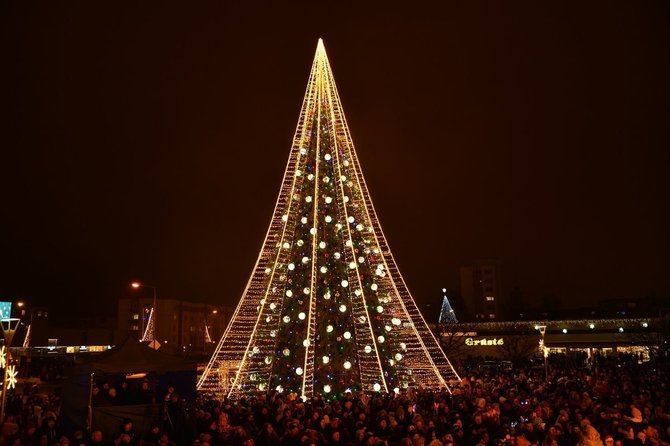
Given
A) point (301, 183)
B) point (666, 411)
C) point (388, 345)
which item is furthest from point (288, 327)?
point (666, 411)

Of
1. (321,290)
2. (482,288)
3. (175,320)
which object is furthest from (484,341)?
(482,288)

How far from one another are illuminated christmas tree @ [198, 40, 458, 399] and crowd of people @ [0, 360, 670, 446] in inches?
102

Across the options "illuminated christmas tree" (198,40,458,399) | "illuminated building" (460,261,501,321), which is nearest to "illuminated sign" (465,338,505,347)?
"illuminated christmas tree" (198,40,458,399)

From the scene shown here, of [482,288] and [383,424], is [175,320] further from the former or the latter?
[383,424]

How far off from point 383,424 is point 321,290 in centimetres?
707

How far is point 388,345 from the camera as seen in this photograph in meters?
19.4

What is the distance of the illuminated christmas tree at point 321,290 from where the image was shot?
18578mm

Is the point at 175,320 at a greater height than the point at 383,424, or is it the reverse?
the point at 175,320

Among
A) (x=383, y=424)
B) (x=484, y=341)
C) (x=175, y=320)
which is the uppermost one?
(x=175, y=320)

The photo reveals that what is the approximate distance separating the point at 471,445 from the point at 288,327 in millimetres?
8205

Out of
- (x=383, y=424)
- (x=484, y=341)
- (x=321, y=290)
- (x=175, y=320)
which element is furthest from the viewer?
(x=175, y=320)

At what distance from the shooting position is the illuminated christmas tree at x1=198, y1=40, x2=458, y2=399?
18578 mm

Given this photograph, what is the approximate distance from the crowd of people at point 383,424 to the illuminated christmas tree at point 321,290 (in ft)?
8.47

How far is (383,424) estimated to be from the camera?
12141 millimetres
